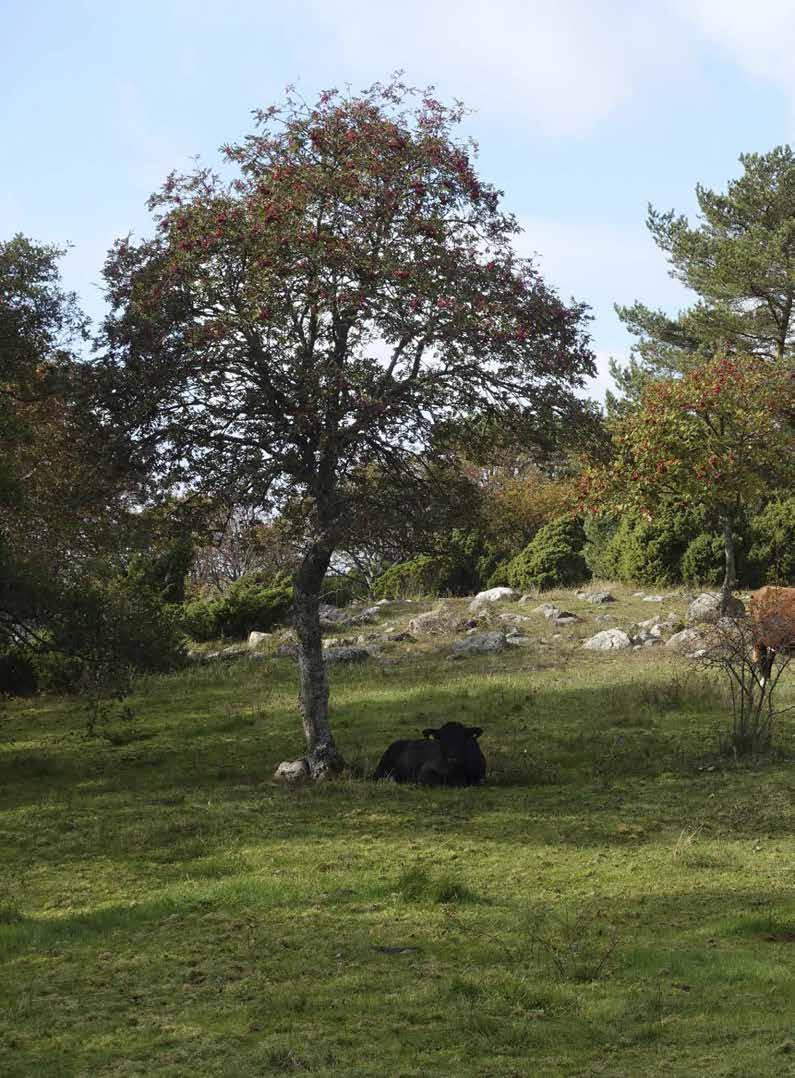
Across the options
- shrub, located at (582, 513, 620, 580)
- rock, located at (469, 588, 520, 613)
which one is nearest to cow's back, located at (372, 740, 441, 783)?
rock, located at (469, 588, 520, 613)

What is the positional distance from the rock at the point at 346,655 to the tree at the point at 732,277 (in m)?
20.8

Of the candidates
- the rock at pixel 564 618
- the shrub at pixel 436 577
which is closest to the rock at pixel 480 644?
the rock at pixel 564 618

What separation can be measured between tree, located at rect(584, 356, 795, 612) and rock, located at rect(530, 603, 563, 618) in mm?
2806

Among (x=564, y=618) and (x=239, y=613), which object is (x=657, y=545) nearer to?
(x=564, y=618)

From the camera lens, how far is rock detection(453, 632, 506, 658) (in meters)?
27.3

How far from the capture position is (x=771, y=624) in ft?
65.0

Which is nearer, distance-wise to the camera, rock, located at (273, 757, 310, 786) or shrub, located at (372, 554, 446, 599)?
rock, located at (273, 757, 310, 786)

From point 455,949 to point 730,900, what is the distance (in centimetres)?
287

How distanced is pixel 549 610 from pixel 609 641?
4.51 metres

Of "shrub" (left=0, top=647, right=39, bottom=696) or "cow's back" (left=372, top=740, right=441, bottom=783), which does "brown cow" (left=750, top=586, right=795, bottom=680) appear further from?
"shrub" (left=0, top=647, right=39, bottom=696)

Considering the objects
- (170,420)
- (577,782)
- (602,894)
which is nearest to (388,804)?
(577,782)

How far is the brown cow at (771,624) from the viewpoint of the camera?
60.8 feet

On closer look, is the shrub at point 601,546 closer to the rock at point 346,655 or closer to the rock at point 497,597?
the rock at point 497,597

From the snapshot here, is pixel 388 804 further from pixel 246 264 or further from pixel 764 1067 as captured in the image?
pixel 764 1067
